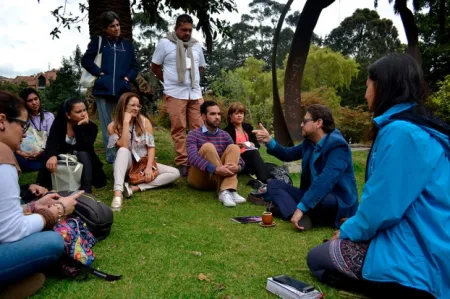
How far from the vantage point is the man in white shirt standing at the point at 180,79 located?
600 cm

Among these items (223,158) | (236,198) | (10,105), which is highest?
(10,105)

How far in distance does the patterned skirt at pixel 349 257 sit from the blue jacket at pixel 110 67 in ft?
13.3

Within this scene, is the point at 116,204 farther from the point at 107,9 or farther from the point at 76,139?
the point at 107,9

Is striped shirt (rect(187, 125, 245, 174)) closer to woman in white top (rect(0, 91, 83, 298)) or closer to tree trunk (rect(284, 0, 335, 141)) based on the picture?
woman in white top (rect(0, 91, 83, 298))

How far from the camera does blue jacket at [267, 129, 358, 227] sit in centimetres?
383

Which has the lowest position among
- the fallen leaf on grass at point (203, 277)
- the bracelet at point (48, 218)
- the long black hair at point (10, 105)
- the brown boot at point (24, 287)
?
the fallen leaf on grass at point (203, 277)

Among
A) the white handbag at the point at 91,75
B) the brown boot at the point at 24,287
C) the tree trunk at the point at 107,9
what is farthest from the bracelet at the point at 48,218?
the tree trunk at the point at 107,9

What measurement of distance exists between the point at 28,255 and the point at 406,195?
2075mm

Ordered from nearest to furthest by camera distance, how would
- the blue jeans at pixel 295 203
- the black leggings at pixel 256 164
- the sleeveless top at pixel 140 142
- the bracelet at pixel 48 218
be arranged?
the bracelet at pixel 48 218 < the blue jeans at pixel 295 203 < the sleeveless top at pixel 140 142 < the black leggings at pixel 256 164

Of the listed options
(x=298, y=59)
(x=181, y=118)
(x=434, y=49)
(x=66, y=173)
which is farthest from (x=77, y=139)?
(x=434, y=49)

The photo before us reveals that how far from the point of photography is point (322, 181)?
12.6 feet

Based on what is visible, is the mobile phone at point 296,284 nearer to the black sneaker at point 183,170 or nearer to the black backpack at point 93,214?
the black backpack at point 93,214

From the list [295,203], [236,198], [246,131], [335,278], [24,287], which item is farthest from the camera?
[246,131]

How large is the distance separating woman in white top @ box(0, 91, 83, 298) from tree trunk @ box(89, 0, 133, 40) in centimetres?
465
